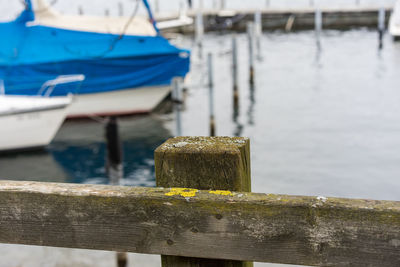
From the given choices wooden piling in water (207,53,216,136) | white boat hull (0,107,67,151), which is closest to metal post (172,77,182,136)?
wooden piling in water (207,53,216,136)

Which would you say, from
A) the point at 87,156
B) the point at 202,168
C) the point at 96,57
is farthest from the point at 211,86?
the point at 202,168

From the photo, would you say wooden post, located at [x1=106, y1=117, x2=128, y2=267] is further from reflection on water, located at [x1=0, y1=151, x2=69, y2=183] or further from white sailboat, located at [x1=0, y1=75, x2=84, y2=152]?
white sailboat, located at [x1=0, y1=75, x2=84, y2=152]

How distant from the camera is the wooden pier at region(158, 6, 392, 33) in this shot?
37.8m

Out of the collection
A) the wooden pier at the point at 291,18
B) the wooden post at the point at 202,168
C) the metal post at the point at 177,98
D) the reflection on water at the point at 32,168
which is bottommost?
the reflection on water at the point at 32,168

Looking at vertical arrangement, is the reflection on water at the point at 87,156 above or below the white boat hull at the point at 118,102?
below

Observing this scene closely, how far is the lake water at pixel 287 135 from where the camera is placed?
12414 millimetres

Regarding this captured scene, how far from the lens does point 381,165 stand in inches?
525

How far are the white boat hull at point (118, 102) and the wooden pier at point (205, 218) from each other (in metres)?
16.0

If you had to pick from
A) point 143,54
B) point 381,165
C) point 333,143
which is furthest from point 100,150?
point 381,165

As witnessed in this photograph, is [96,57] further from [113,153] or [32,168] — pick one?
[113,153]

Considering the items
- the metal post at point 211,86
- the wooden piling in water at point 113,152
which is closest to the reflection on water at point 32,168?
the wooden piling in water at point 113,152

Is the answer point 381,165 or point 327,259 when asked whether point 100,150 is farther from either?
point 327,259

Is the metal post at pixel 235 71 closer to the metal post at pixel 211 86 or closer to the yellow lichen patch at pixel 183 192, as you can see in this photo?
the metal post at pixel 211 86

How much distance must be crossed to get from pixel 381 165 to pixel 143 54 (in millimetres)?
8261
